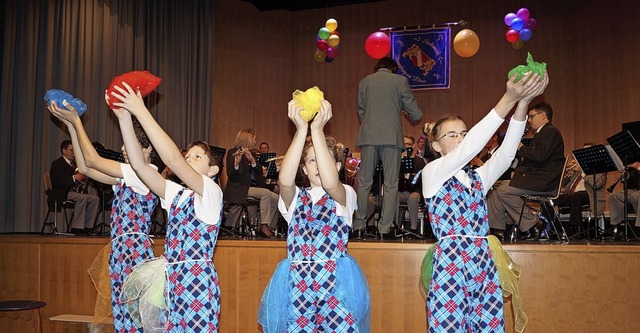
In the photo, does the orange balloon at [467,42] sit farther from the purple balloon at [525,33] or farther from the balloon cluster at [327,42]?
the balloon cluster at [327,42]

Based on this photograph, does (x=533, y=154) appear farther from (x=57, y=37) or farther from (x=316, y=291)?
(x=57, y=37)

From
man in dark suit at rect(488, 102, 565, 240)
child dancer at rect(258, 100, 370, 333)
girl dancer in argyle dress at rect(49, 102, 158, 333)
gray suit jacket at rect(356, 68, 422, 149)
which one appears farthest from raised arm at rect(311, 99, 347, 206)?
man in dark suit at rect(488, 102, 565, 240)

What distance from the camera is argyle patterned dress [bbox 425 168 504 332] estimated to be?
2783mm

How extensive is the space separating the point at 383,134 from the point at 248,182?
2012 mm

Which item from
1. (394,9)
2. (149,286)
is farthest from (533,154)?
(394,9)

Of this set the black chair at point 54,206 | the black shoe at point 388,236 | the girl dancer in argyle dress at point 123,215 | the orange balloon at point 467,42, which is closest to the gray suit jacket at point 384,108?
the black shoe at point 388,236

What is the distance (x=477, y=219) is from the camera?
2.87 m

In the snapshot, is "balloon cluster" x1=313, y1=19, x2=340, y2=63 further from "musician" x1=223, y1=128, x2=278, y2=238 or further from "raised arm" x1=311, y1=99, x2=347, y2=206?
"raised arm" x1=311, y1=99, x2=347, y2=206

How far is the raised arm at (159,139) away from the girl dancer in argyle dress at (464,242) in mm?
1039

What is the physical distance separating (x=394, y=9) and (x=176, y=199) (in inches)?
386

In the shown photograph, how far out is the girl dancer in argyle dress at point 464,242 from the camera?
9.08 feet

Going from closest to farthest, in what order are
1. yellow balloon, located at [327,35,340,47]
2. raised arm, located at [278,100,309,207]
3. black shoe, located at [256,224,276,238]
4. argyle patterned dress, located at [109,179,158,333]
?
raised arm, located at [278,100,309,207] → argyle patterned dress, located at [109,179,158,333] → black shoe, located at [256,224,276,238] → yellow balloon, located at [327,35,340,47]

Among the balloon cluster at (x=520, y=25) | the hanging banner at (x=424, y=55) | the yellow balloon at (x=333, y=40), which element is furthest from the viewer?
the hanging banner at (x=424, y=55)

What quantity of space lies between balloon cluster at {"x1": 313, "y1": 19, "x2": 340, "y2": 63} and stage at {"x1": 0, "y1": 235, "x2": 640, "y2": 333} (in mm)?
5873
